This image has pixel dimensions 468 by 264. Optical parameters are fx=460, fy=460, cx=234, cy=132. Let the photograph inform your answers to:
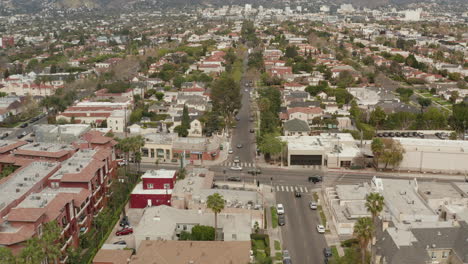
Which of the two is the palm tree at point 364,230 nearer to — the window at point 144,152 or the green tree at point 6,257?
the green tree at point 6,257

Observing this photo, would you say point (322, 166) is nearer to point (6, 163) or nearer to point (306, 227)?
point (306, 227)

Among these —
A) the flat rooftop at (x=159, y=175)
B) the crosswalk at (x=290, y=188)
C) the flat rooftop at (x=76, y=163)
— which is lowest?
the crosswalk at (x=290, y=188)

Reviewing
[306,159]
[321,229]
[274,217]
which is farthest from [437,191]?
[306,159]

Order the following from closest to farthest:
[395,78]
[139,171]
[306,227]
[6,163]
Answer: [306,227], [6,163], [139,171], [395,78]

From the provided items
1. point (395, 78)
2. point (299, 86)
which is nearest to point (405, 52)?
point (395, 78)

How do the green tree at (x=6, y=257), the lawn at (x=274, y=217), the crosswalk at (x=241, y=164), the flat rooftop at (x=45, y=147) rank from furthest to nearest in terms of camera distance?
the crosswalk at (x=241, y=164) < the flat rooftop at (x=45, y=147) < the lawn at (x=274, y=217) < the green tree at (x=6, y=257)

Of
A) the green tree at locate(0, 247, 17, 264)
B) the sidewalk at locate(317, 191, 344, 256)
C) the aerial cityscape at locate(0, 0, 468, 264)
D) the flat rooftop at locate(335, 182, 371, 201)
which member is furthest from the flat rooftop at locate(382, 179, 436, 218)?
the green tree at locate(0, 247, 17, 264)

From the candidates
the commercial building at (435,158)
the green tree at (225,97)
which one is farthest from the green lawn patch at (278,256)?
the green tree at (225,97)
